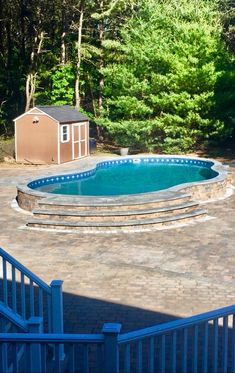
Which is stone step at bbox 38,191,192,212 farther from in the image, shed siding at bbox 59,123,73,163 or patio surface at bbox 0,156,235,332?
shed siding at bbox 59,123,73,163

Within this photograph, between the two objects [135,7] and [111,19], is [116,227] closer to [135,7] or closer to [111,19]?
[111,19]

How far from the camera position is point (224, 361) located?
464cm

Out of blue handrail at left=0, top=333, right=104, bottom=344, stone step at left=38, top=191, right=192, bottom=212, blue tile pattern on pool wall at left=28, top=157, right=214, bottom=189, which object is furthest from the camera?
blue tile pattern on pool wall at left=28, top=157, right=214, bottom=189

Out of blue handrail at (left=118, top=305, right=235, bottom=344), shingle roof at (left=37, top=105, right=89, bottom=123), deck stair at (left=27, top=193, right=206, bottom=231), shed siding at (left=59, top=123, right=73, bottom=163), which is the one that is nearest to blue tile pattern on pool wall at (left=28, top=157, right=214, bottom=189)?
shed siding at (left=59, top=123, right=73, bottom=163)

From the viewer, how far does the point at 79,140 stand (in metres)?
26.5

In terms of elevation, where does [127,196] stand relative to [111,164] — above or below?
above

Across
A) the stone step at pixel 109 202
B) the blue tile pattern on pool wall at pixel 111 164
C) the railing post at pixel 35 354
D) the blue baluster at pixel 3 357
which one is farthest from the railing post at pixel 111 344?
the blue tile pattern on pool wall at pixel 111 164

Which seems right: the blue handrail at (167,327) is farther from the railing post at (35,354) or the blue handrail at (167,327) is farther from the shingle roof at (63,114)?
the shingle roof at (63,114)

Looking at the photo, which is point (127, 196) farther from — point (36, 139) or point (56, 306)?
point (36, 139)

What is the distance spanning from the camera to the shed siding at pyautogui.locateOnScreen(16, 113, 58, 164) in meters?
24.5

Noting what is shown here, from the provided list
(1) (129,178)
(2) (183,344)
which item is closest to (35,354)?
(2) (183,344)

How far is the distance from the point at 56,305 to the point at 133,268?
382cm

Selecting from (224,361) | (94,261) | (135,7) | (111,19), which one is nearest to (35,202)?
(94,261)

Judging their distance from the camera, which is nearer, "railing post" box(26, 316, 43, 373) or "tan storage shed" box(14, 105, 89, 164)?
"railing post" box(26, 316, 43, 373)
